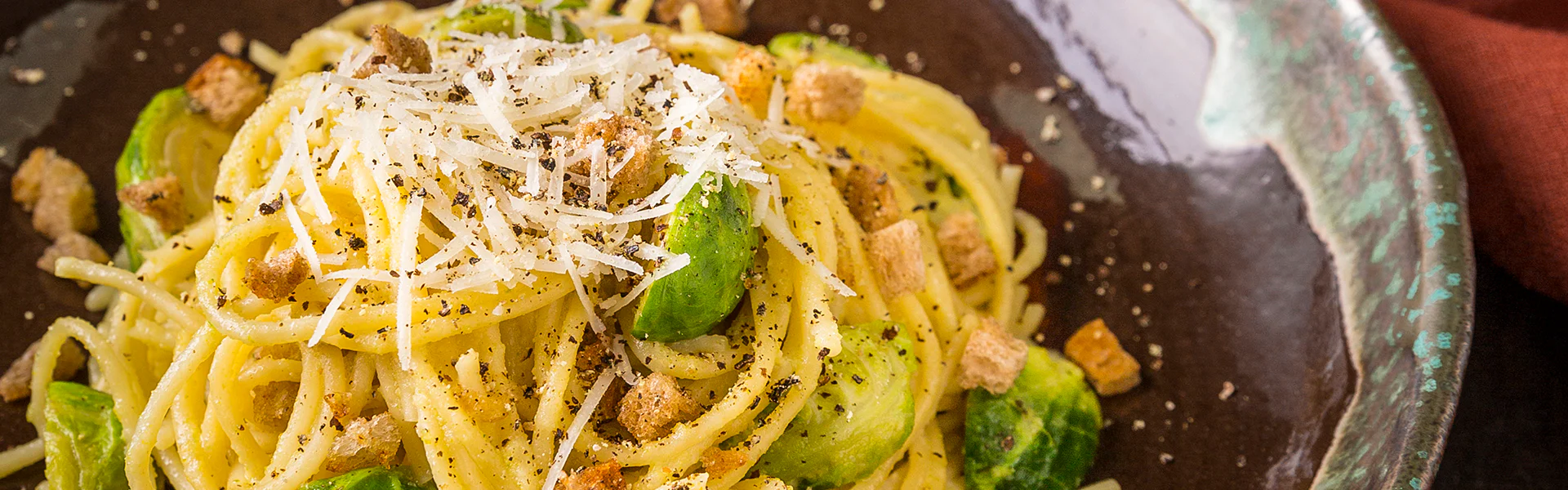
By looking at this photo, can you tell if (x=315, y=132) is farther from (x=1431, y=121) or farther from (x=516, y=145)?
(x=1431, y=121)

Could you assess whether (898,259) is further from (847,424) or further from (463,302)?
(463,302)

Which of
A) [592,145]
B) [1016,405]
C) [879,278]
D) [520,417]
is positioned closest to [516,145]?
[592,145]

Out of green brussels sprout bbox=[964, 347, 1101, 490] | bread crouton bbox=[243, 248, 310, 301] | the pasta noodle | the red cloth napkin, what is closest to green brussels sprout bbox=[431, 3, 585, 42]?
the pasta noodle

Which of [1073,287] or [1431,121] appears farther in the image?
[1073,287]

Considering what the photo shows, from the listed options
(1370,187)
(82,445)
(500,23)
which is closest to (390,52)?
(500,23)

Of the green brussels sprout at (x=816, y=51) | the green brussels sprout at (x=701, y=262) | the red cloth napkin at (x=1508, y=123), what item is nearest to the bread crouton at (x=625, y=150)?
the green brussels sprout at (x=701, y=262)
